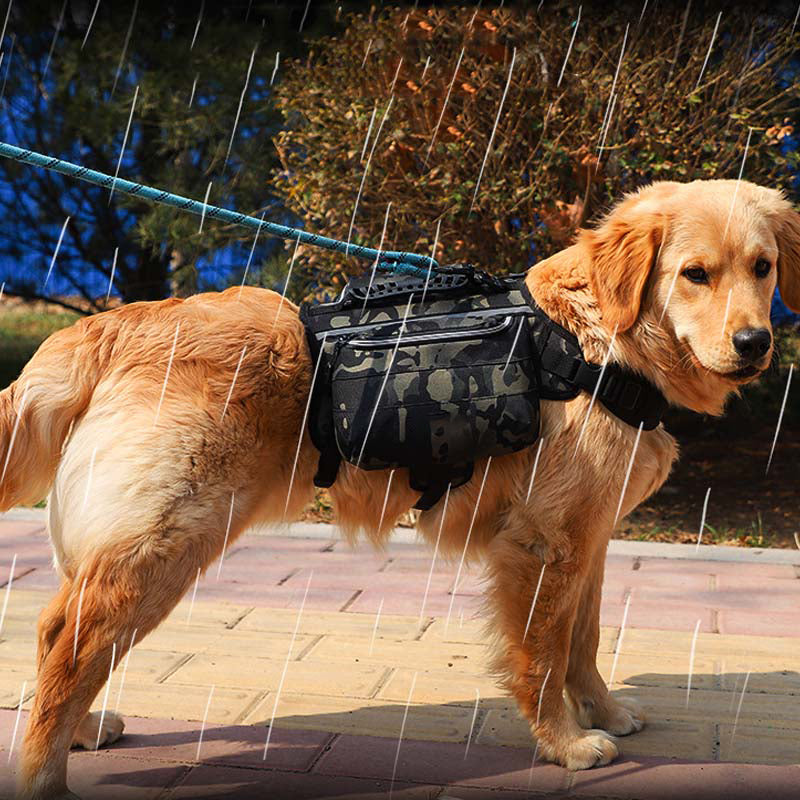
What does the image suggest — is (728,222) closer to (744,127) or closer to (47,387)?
(47,387)

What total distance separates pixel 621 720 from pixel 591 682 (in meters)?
0.16

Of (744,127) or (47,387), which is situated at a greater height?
(744,127)

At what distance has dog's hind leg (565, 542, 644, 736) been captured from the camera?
350 cm

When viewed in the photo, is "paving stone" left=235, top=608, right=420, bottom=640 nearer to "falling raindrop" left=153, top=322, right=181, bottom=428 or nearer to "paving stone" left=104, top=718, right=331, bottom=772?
"paving stone" left=104, top=718, right=331, bottom=772

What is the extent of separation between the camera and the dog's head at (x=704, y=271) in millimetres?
3014

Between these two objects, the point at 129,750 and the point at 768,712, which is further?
the point at 768,712

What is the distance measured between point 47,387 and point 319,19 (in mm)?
6621

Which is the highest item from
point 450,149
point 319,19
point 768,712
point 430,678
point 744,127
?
point 319,19

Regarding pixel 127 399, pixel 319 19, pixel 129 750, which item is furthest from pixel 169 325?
pixel 319 19

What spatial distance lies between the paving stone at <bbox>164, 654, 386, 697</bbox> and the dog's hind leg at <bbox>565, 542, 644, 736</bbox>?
2.49 ft

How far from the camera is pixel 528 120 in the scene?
6.48 meters

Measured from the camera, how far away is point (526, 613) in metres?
3.24

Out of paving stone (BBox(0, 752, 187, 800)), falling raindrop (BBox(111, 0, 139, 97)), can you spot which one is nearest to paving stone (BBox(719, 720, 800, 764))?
paving stone (BBox(0, 752, 187, 800))

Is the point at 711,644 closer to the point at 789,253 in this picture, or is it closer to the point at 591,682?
the point at 591,682
